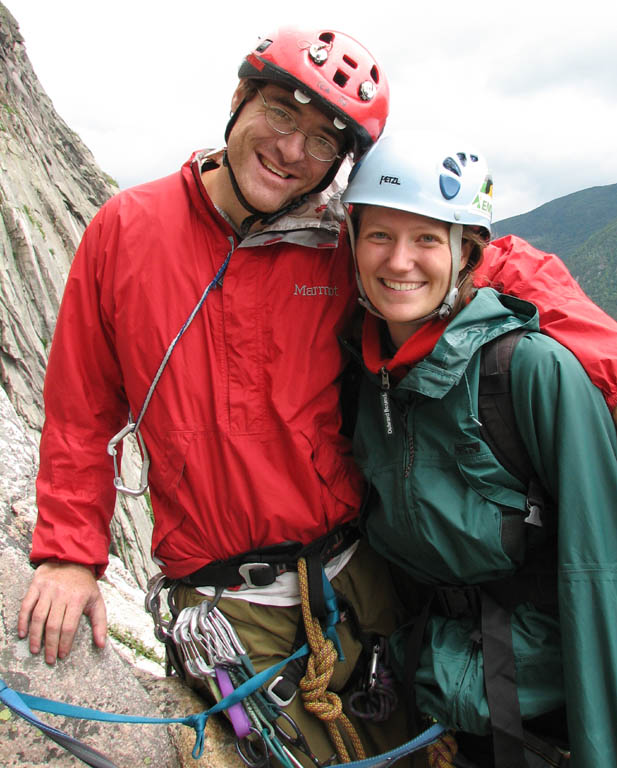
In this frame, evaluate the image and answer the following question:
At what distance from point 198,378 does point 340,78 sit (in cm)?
187

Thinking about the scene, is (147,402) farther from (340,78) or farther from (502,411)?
(340,78)

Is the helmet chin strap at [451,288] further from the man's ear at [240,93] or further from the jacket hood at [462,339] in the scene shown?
the man's ear at [240,93]

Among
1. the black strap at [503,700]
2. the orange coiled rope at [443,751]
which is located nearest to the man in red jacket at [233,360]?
the orange coiled rope at [443,751]

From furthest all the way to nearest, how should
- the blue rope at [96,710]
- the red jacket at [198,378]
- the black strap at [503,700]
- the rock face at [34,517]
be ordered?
the red jacket at [198,378] < the rock face at [34,517] < the black strap at [503,700] < the blue rope at [96,710]

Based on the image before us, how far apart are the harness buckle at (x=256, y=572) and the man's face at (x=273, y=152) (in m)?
1.99

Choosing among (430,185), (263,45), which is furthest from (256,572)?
(263,45)

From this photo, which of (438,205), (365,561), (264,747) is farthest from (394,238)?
(264,747)

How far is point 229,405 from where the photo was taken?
2902 millimetres

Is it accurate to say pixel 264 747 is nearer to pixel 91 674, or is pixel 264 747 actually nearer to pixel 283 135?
pixel 91 674

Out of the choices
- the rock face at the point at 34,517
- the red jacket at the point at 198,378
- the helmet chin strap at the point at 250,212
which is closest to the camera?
the rock face at the point at 34,517

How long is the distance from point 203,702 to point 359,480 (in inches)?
64.3

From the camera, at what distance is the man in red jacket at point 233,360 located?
291 centimetres

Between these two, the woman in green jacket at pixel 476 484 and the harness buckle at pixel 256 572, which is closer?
the woman in green jacket at pixel 476 484

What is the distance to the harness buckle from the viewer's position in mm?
3004
